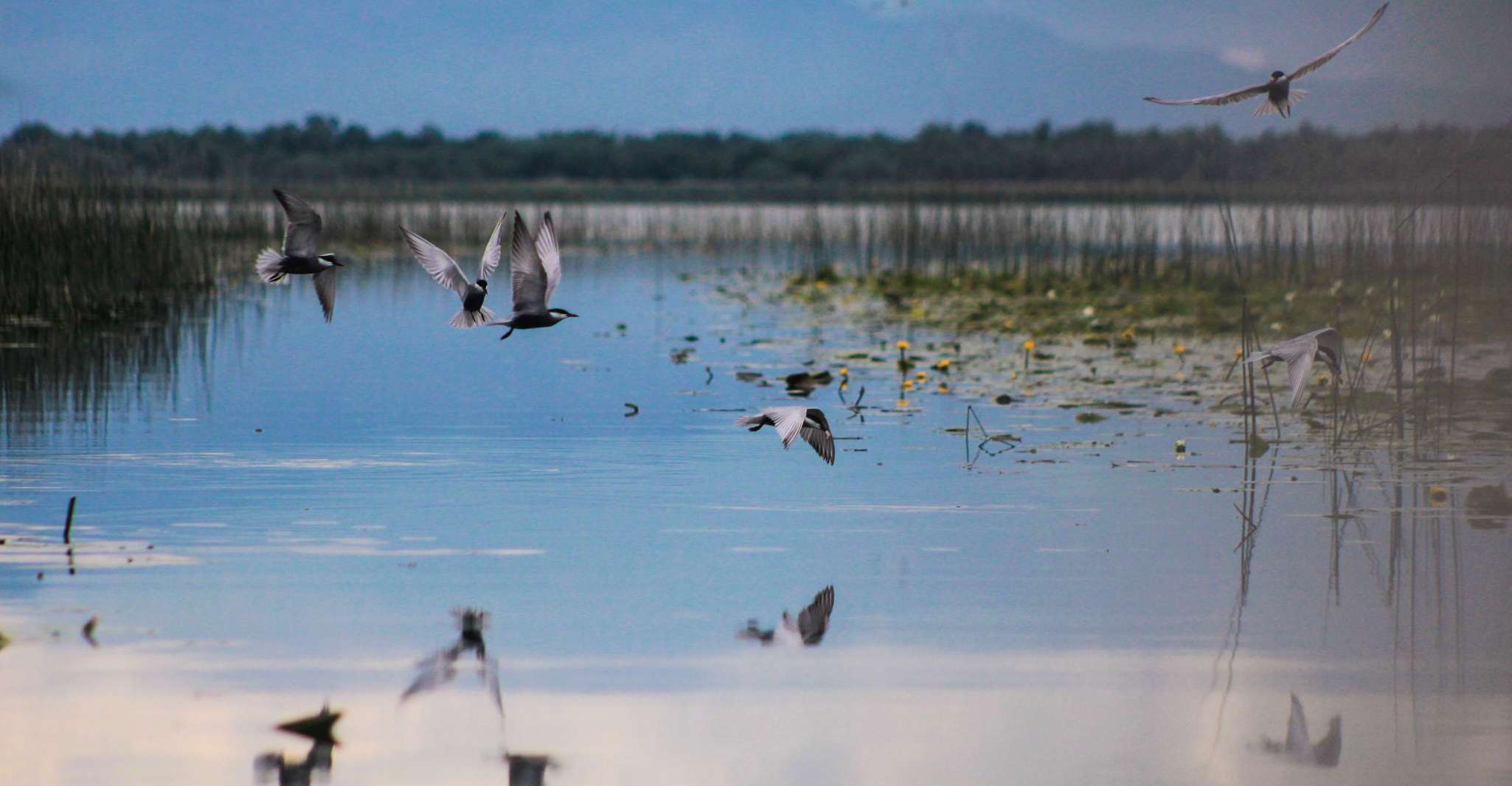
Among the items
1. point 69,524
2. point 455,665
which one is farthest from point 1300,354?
point 69,524

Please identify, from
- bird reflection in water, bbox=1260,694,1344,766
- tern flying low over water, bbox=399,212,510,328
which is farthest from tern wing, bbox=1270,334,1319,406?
tern flying low over water, bbox=399,212,510,328

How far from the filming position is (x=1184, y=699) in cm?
343

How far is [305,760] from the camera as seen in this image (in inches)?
120

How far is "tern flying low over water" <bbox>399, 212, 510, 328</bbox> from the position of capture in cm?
516

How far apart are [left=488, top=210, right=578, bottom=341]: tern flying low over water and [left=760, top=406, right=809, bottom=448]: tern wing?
0.78 metres

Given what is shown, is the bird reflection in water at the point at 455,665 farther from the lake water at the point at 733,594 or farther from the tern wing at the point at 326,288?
the tern wing at the point at 326,288

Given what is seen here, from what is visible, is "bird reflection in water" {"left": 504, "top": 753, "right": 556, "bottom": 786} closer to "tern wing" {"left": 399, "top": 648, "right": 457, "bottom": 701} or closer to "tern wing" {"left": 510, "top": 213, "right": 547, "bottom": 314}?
"tern wing" {"left": 399, "top": 648, "right": 457, "bottom": 701}

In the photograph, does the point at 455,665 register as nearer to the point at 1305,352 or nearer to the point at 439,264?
the point at 439,264

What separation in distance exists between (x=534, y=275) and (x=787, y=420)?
96 cm

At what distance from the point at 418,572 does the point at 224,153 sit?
51.2 meters

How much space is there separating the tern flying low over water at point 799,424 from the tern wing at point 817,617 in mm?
1097

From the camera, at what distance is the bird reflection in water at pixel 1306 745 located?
3.10 meters

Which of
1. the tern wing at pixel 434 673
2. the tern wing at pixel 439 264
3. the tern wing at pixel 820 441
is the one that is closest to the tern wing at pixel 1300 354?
the tern wing at pixel 820 441

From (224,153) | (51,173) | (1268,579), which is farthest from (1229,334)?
(224,153)
